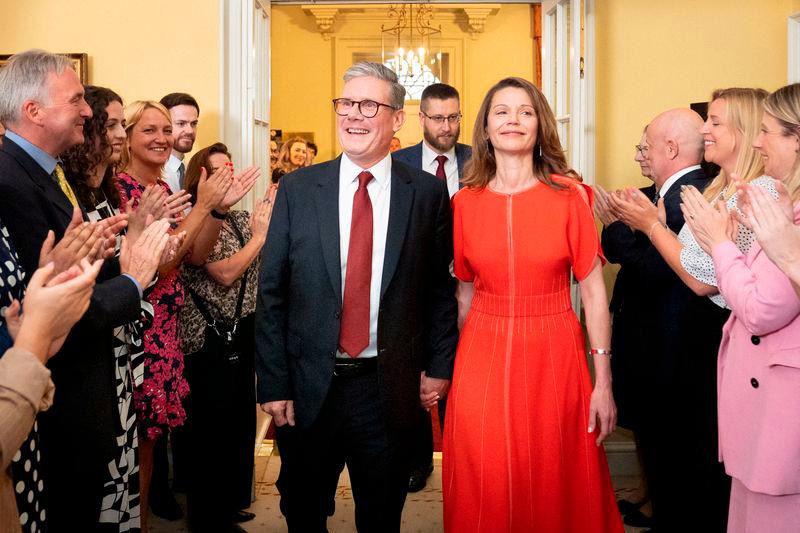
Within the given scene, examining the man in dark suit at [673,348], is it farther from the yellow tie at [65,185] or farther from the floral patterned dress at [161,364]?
the yellow tie at [65,185]

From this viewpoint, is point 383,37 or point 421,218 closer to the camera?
point 421,218

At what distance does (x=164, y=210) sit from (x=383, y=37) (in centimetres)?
679

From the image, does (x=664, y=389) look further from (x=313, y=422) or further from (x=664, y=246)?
(x=313, y=422)

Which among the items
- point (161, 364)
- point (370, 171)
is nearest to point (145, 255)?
point (370, 171)

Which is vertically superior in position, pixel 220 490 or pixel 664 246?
pixel 664 246

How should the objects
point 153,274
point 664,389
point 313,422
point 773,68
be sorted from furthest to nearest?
point 773,68, point 664,389, point 313,422, point 153,274

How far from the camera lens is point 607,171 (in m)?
4.65

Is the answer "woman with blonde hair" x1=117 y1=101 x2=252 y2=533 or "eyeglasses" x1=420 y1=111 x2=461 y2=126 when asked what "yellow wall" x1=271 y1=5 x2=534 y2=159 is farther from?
"woman with blonde hair" x1=117 y1=101 x2=252 y2=533

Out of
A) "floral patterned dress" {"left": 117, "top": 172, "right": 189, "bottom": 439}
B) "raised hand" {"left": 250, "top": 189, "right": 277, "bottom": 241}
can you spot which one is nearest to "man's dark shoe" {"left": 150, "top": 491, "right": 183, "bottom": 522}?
"floral patterned dress" {"left": 117, "top": 172, "right": 189, "bottom": 439}

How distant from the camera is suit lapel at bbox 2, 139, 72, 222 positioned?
2.24 meters

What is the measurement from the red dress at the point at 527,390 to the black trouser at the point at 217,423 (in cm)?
125

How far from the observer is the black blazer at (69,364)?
7.01 feet

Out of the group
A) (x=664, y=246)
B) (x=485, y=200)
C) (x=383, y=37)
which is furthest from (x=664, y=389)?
(x=383, y=37)

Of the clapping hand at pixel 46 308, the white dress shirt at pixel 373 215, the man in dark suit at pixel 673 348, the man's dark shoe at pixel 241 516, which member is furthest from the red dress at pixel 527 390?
the man's dark shoe at pixel 241 516
